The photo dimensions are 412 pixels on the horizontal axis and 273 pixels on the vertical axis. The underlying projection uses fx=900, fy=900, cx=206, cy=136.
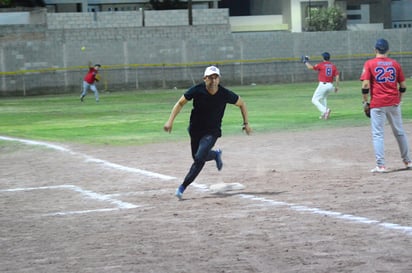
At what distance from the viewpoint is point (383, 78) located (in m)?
13.7

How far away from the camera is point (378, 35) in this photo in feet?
194

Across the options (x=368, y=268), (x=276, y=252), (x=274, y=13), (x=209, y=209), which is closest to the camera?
(x=368, y=268)

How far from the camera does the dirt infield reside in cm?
779

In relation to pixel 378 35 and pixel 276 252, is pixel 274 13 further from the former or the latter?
pixel 276 252

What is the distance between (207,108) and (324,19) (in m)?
64.4

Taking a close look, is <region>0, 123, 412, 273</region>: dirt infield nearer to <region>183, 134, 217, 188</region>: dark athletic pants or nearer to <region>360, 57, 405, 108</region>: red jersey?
<region>183, 134, 217, 188</region>: dark athletic pants

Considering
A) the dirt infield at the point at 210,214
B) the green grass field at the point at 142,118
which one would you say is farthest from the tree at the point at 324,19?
the dirt infield at the point at 210,214

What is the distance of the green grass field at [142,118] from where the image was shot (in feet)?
75.5

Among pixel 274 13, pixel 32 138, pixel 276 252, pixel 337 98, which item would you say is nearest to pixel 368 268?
pixel 276 252

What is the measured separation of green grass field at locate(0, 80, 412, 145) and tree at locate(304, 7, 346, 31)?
3505 cm

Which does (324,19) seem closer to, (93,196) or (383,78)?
(383,78)

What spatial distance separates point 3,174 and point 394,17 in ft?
226

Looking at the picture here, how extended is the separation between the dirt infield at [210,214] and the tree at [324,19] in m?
58.0

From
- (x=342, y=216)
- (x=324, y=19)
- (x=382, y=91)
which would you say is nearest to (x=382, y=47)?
(x=382, y=91)
